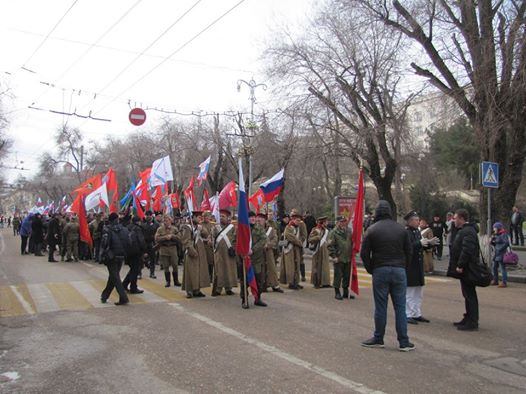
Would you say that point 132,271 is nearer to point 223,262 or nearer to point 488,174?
point 223,262

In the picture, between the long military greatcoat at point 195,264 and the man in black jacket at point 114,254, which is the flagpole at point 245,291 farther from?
the man in black jacket at point 114,254

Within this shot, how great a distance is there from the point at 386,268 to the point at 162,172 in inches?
495

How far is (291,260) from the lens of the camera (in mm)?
12094

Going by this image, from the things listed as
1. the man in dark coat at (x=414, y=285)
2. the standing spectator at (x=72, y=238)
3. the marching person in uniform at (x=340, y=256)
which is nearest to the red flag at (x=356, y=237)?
the marching person in uniform at (x=340, y=256)

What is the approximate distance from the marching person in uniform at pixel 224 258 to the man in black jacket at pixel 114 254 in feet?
6.23

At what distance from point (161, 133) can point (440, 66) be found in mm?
32557

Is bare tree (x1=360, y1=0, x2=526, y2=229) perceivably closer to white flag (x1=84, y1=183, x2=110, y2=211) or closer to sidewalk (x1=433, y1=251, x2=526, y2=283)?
sidewalk (x1=433, y1=251, x2=526, y2=283)

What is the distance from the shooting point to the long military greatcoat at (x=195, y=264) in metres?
10.7

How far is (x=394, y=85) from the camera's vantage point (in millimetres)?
21516

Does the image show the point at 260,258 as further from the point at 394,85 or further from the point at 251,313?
the point at 394,85

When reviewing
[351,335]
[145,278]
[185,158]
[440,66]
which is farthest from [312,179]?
[351,335]

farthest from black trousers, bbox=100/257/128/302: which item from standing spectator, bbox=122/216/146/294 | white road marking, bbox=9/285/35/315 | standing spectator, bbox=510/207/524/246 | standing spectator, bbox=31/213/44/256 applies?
standing spectator, bbox=510/207/524/246

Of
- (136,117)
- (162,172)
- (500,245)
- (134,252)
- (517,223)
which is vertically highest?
(136,117)

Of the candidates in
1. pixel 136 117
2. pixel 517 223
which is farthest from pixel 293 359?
pixel 517 223
